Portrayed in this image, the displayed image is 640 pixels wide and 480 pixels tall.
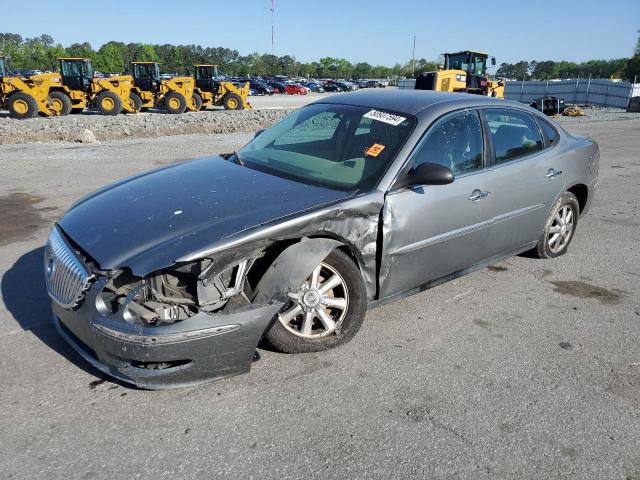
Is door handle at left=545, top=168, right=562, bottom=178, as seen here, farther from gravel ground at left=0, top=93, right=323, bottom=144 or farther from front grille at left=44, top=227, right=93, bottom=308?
gravel ground at left=0, top=93, right=323, bottom=144

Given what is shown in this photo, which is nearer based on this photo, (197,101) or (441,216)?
(441,216)

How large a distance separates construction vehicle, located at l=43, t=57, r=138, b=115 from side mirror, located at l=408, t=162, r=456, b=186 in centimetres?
2080

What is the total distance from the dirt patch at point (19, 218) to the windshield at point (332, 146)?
2.83 m

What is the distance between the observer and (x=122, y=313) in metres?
2.65

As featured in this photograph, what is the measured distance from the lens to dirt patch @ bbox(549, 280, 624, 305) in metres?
4.34

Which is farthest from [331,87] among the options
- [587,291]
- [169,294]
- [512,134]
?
[169,294]

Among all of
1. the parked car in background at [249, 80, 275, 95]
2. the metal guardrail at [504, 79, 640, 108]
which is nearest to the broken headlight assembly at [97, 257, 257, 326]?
the metal guardrail at [504, 79, 640, 108]

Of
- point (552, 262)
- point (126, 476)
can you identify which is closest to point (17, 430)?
point (126, 476)

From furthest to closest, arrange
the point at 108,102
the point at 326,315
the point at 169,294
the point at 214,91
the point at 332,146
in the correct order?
the point at 214,91, the point at 108,102, the point at 332,146, the point at 326,315, the point at 169,294

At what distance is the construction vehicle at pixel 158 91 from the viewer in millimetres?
23141

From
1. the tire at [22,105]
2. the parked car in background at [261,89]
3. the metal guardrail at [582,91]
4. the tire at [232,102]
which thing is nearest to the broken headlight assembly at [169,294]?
Answer: the tire at [22,105]

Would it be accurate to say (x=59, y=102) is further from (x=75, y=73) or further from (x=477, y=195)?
(x=477, y=195)

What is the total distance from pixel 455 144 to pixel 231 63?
119418 mm

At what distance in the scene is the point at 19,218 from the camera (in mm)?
6113
